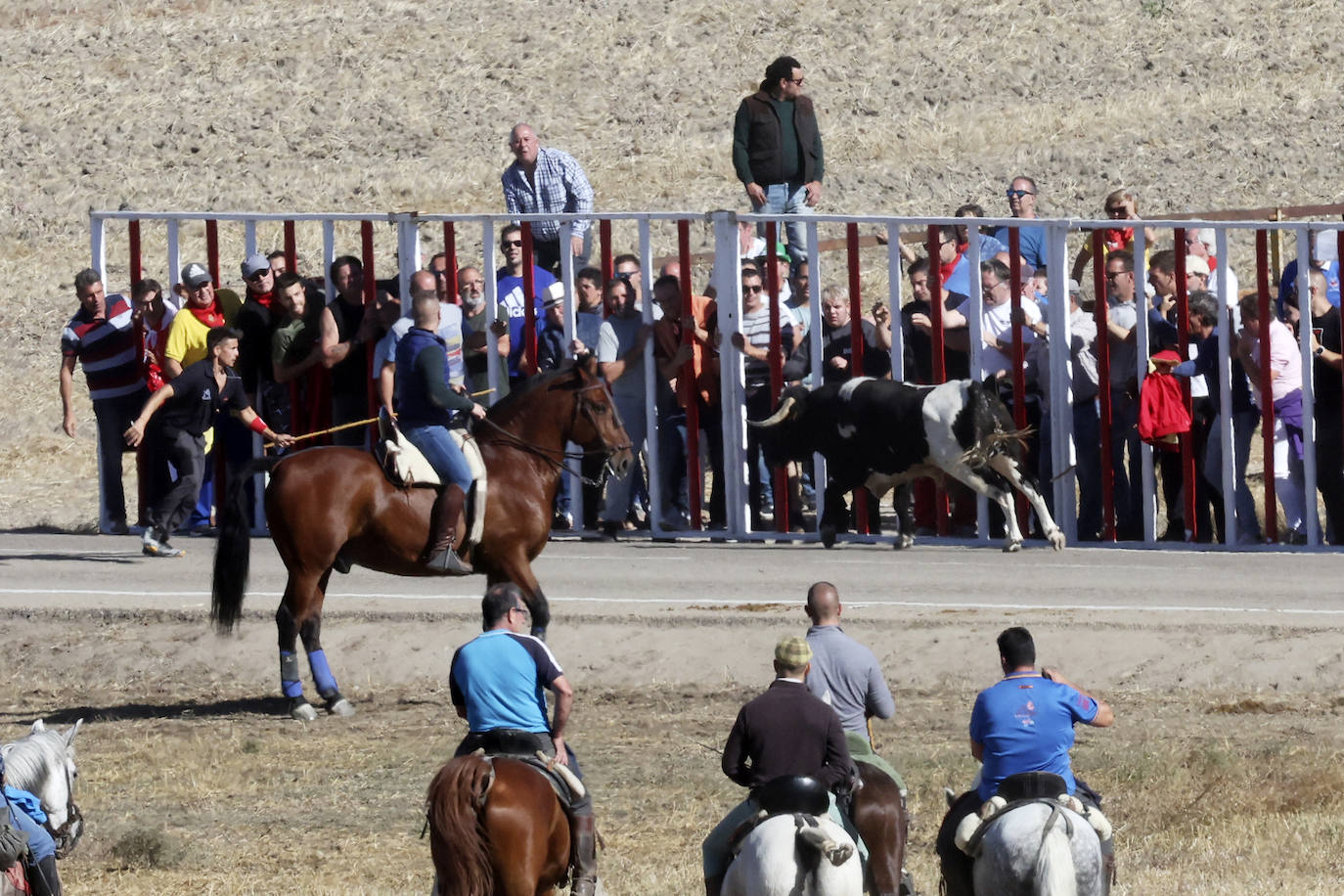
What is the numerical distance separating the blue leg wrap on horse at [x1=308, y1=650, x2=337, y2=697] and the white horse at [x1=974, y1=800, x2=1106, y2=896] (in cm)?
716

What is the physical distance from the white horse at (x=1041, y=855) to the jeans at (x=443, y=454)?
6689 mm

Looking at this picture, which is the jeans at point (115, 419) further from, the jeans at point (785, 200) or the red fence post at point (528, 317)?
the jeans at point (785, 200)

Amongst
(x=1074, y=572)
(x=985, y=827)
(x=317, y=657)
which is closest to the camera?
(x=985, y=827)

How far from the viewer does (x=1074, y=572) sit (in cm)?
1825

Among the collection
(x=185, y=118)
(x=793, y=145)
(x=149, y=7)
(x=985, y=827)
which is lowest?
(x=985, y=827)

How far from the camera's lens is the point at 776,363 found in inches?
786

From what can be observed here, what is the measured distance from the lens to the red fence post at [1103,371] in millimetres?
19078

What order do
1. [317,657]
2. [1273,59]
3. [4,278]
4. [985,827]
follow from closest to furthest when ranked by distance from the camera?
[985,827]
[317,657]
[4,278]
[1273,59]

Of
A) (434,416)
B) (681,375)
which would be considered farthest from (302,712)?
(681,375)

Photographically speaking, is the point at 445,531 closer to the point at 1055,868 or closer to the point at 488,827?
the point at 488,827

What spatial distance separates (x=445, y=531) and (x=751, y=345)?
4.96 metres

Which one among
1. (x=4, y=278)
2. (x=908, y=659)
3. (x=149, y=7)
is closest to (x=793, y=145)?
(x=908, y=659)

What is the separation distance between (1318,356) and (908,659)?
13.9 ft

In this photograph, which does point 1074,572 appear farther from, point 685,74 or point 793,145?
point 685,74
